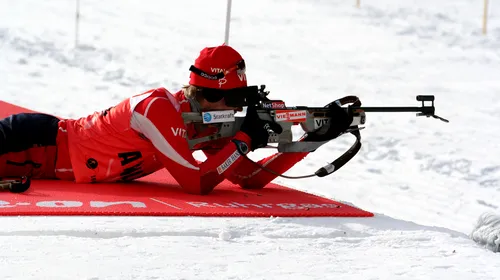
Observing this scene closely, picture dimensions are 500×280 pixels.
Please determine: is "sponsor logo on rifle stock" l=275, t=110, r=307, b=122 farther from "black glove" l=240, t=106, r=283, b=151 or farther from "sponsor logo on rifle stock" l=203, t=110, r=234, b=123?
"sponsor logo on rifle stock" l=203, t=110, r=234, b=123

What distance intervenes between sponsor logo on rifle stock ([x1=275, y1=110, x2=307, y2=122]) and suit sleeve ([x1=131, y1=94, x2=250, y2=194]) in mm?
236

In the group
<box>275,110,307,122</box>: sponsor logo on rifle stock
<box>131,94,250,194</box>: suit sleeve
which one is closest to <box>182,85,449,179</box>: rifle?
<box>275,110,307,122</box>: sponsor logo on rifle stock

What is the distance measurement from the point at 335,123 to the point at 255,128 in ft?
1.65

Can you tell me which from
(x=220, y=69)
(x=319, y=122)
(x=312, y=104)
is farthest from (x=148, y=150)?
(x=312, y=104)

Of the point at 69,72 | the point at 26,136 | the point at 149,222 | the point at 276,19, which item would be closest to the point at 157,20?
the point at 276,19

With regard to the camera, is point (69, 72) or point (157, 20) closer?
point (69, 72)

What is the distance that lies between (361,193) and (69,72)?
5771 mm

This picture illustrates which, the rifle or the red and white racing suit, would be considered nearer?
the red and white racing suit

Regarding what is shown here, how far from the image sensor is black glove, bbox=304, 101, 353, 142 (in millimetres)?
4855

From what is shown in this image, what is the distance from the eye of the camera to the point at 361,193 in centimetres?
659

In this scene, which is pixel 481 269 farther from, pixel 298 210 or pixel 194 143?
pixel 194 143

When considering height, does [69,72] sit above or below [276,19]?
below

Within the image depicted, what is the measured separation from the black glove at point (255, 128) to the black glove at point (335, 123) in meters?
0.36

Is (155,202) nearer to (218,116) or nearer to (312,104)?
(218,116)
